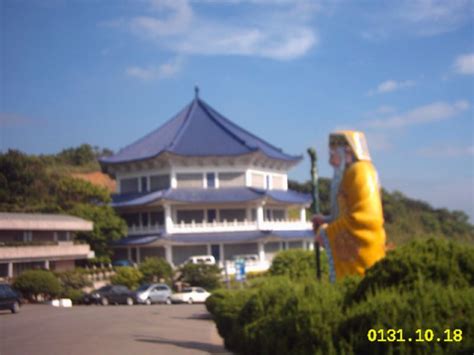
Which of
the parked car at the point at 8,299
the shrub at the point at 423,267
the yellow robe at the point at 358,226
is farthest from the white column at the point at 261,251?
the shrub at the point at 423,267

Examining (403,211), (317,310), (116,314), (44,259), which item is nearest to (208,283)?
(44,259)

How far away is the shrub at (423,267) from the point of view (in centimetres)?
734

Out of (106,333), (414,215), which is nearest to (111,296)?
(106,333)

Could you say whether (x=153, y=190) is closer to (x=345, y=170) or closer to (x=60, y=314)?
(x=60, y=314)

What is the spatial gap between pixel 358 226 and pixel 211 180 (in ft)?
111

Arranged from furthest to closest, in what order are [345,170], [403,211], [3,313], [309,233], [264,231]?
[403,211], [309,233], [264,231], [3,313], [345,170]

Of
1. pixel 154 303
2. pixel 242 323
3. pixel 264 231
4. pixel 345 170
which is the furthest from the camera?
pixel 264 231

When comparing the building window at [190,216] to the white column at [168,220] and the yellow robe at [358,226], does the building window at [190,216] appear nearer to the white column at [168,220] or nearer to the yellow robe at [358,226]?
the white column at [168,220]

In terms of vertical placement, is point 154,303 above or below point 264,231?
below

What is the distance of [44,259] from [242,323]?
979 inches

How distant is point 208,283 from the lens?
113ft

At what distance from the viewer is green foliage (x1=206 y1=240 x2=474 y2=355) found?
621cm

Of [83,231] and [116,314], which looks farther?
[83,231]

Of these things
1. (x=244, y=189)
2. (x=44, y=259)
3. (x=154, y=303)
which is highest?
(x=244, y=189)
